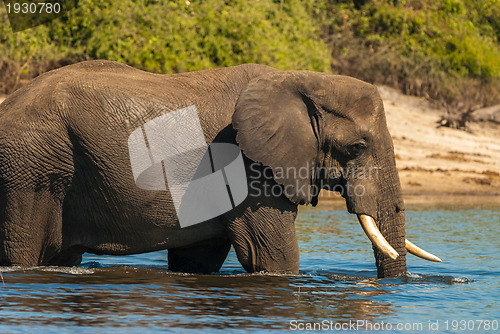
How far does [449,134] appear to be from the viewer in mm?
18625

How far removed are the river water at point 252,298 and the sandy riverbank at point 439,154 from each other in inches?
269

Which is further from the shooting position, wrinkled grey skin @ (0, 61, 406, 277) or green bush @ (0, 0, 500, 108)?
green bush @ (0, 0, 500, 108)

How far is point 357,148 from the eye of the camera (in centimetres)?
Answer: 754

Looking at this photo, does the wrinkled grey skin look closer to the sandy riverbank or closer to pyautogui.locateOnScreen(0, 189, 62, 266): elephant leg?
pyautogui.locateOnScreen(0, 189, 62, 266): elephant leg

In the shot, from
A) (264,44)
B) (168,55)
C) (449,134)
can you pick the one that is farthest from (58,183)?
(449,134)

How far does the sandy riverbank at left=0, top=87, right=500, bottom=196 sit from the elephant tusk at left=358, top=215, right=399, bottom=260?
30.2ft

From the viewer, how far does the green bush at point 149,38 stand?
15.6m

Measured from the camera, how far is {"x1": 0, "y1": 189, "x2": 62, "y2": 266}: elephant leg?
7258 millimetres

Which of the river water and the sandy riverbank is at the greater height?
the sandy riverbank

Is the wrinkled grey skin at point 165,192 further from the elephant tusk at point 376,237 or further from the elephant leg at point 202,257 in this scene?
the elephant leg at point 202,257

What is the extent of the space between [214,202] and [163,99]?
943mm

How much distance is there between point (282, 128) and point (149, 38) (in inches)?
345

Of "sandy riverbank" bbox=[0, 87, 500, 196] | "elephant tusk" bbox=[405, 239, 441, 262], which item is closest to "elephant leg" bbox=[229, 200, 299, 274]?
"elephant tusk" bbox=[405, 239, 441, 262]

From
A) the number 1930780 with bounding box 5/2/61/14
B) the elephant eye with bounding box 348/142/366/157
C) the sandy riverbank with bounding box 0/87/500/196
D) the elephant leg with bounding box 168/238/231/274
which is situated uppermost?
the number 1930780 with bounding box 5/2/61/14
